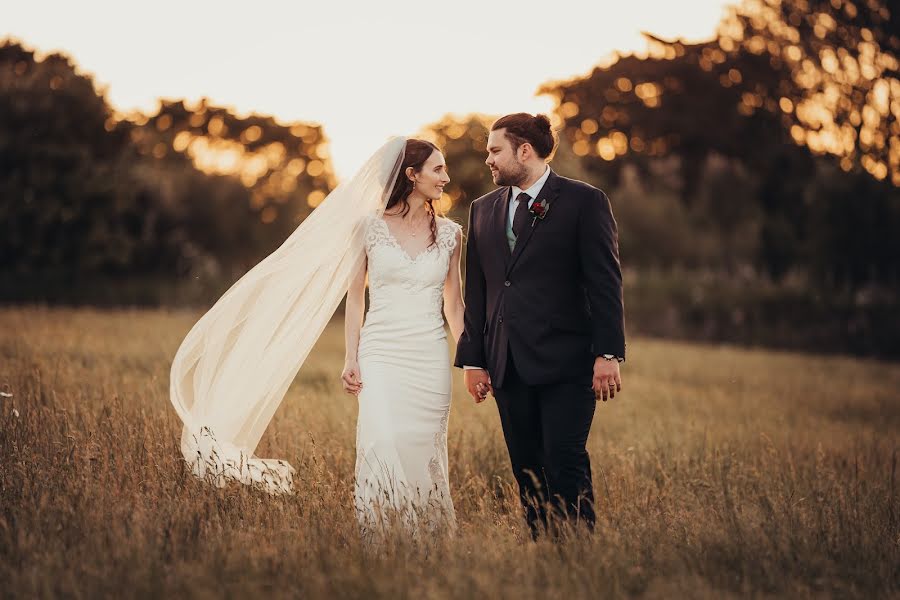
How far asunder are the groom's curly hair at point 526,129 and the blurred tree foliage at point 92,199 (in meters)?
16.3

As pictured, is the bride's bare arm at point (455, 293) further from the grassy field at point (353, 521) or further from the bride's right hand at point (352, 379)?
the grassy field at point (353, 521)

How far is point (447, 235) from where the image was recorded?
227 inches

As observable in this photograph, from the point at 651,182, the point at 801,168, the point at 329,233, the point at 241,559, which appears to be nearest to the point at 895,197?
the point at 801,168

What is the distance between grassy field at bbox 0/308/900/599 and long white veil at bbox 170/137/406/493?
0.32m

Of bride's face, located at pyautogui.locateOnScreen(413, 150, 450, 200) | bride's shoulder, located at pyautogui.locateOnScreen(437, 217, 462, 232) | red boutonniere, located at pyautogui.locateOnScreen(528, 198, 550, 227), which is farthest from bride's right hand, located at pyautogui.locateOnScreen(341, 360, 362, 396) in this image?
red boutonniere, located at pyautogui.locateOnScreen(528, 198, 550, 227)

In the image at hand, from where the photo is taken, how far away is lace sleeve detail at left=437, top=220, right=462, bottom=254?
5.69 m

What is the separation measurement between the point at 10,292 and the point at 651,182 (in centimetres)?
2640

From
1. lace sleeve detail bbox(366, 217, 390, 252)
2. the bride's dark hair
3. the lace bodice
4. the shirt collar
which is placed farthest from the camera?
the bride's dark hair

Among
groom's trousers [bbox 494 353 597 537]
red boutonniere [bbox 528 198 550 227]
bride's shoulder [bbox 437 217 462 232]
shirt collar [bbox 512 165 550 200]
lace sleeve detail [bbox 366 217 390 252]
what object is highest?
shirt collar [bbox 512 165 550 200]

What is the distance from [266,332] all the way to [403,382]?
131 cm

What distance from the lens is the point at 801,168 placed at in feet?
98.8

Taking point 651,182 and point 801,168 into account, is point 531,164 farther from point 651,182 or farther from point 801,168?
point 651,182

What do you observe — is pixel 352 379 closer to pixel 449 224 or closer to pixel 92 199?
pixel 449 224

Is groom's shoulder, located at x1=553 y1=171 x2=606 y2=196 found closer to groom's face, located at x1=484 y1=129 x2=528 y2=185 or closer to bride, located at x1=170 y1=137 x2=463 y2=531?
groom's face, located at x1=484 y1=129 x2=528 y2=185
